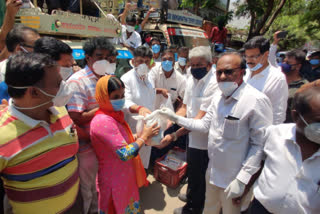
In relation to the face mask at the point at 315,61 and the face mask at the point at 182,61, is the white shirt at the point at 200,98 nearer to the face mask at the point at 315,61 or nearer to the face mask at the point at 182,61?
the face mask at the point at 182,61

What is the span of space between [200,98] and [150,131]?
0.90 meters

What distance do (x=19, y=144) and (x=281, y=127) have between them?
179cm

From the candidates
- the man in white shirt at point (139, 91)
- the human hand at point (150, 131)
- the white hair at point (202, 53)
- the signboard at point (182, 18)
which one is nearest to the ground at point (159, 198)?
the man in white shirt at point (139, 91)

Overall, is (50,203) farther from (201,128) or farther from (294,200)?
(294,200)

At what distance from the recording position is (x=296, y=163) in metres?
1.21

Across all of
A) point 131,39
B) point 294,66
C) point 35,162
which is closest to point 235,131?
point 35,162

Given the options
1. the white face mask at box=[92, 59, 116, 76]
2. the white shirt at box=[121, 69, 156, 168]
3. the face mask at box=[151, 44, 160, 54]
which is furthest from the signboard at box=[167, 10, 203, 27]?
the white face mask at box=[92, 59, 116, 76]

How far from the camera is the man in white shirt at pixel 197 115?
2.26 metres

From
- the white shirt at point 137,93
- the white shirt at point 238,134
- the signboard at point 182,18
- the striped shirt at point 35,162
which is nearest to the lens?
the striped shirt at point 35,162

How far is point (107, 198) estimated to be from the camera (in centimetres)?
171

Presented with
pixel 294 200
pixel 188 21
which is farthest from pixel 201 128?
pixel 188 21

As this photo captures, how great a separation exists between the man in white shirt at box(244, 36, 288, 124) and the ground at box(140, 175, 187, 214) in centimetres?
181

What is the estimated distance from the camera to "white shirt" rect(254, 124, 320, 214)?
113 centimetres

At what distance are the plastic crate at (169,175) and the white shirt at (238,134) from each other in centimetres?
132
